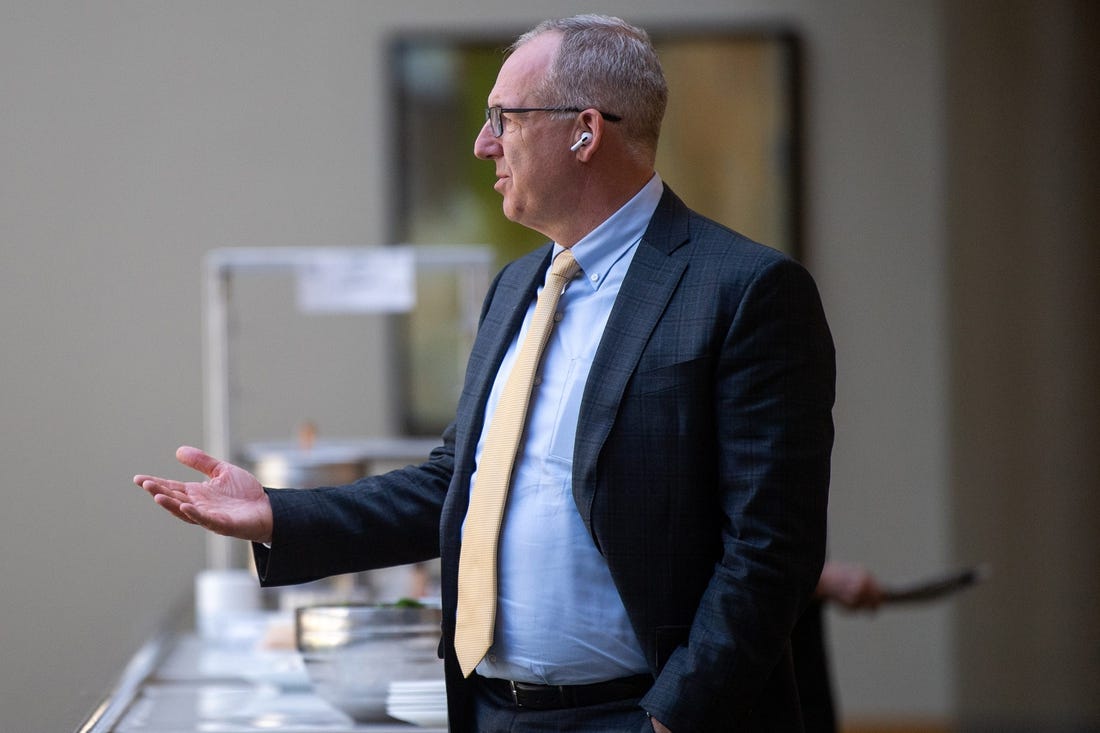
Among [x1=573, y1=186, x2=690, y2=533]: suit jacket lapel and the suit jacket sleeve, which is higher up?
[x1=573, y1=186, x2=690, y2=533]: suit jacket lapel

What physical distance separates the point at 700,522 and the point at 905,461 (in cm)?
280

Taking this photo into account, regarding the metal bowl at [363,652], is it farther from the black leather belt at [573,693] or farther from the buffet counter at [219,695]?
the black leather belt at [573,693]

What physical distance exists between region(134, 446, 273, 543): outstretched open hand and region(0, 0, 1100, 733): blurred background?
→ 2.36m

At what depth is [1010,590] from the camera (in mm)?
3842

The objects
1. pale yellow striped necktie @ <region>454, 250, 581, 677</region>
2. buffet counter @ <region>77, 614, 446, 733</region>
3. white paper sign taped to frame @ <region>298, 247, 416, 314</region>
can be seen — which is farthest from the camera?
white paper sign taped to frame @ <region>298, 247, 416, 314</region>

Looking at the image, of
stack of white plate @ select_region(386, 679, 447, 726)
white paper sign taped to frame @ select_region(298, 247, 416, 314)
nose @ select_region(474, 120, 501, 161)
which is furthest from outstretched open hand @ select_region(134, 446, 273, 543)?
white paper sign taped to frame @ select_region(298, 247, 416, 314)

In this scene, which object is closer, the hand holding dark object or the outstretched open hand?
the outstretched open hand

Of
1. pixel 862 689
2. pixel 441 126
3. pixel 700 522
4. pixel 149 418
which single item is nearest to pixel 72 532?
pixel 149 418

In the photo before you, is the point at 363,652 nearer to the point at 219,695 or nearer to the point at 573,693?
the point at 219,695

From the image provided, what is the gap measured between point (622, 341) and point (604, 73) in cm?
29

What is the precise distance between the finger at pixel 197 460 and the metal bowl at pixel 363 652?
282 mm

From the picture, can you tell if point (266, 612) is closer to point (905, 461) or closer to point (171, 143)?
point (171, 143)

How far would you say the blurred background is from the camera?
3.73 meters

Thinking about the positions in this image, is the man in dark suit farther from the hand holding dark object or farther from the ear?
the hand holding dark object
